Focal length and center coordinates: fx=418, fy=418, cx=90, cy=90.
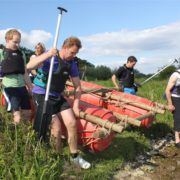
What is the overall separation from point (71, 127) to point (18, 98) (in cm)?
105

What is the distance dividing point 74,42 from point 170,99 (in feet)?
10.5

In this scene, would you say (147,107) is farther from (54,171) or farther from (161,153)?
(54,171)

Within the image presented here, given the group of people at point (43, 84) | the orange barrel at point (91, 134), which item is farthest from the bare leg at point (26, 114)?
the orange barrel at point (91, 134)

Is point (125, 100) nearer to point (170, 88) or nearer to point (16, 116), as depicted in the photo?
point (170, 88)

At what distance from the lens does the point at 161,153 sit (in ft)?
28.6

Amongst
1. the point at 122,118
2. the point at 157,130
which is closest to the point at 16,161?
the point at 122,118

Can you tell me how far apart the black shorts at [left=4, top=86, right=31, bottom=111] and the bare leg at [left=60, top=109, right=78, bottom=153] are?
2.51 feet

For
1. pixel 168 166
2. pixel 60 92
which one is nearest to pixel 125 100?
pixel 168 166

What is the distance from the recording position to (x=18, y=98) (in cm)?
691

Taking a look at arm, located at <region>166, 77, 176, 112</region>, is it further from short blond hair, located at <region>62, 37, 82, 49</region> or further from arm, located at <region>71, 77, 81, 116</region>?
short blond hair, located at <region>62, 37, 82, 49</region>

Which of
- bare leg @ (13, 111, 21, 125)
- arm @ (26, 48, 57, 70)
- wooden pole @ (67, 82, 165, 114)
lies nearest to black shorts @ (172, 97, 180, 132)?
wooden pole @ (67, 82, 165, 114)

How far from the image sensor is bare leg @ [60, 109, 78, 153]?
6.59 meters

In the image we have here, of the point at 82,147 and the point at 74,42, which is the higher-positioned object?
the point at 74,42

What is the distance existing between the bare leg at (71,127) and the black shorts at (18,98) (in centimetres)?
76
